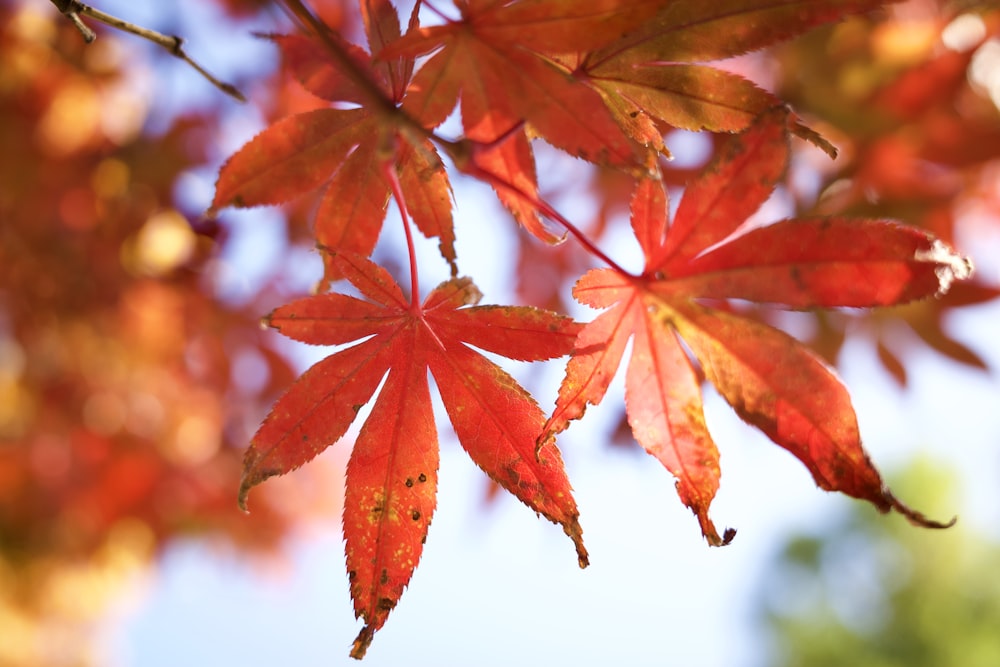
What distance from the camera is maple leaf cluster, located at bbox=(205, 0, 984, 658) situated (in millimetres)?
543

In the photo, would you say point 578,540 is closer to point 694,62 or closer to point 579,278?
point 579,278

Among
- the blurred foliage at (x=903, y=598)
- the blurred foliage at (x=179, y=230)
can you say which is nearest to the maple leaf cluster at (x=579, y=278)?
the blurred foliage at (x=179, y=230)

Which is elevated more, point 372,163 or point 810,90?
point 810,90

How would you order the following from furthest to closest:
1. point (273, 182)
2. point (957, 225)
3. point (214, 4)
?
point (214, 4) → point (957, 225) → point (273, 182)

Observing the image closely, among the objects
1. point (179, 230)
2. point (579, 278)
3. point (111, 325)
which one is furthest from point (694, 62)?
point (111, 325)

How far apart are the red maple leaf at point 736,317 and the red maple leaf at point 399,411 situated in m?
0.05

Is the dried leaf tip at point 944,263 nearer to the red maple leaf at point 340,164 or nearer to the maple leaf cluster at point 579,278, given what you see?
the maple leaf cluster at point 579,278

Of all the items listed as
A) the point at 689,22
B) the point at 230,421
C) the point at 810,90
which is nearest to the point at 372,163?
the point at 689,22

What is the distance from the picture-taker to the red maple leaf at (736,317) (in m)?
0.54

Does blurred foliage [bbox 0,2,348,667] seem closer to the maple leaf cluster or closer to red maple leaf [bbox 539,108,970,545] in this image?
the maple leaf cluster

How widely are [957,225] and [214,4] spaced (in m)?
2.01

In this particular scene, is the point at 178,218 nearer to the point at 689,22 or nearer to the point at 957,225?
the point at 689,22

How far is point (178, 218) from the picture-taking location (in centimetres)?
175

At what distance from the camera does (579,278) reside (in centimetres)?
58
